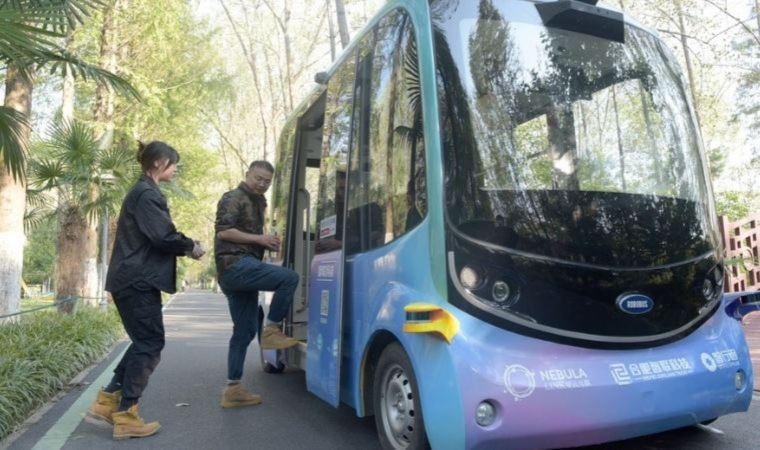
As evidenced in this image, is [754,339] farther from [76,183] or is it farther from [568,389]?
[76,183]

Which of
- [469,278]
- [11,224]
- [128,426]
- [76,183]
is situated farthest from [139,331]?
[76,183]

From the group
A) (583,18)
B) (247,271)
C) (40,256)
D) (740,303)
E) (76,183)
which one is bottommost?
(740,303)

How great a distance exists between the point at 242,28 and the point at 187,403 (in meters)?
18.6

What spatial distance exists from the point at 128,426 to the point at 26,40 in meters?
2.91

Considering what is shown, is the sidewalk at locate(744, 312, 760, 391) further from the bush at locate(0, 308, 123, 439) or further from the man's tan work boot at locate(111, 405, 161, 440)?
the bush at locate(0, 308, 123, 439)

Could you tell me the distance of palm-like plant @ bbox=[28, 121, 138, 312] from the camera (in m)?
10.0

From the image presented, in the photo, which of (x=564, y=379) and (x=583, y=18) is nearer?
(x=564, y=379)

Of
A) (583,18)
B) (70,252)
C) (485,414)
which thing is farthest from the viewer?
(70,252)

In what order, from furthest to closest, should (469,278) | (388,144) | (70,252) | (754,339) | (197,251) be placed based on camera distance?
(70,252) < (754,339) < (197,251) < (388,144) < (469,278)

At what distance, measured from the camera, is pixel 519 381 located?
2883 mm

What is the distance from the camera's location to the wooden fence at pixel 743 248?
12.2m

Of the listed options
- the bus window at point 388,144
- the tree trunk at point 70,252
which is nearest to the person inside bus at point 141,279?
the bus window at point 388,144

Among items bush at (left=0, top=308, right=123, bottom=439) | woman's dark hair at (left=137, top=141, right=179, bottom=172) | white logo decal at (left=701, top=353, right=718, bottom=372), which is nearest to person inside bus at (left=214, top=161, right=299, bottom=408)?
woman's dark hair at (left=137, top=141, right=179, bottom=172)

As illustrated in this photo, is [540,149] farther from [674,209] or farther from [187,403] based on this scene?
[187,403]
